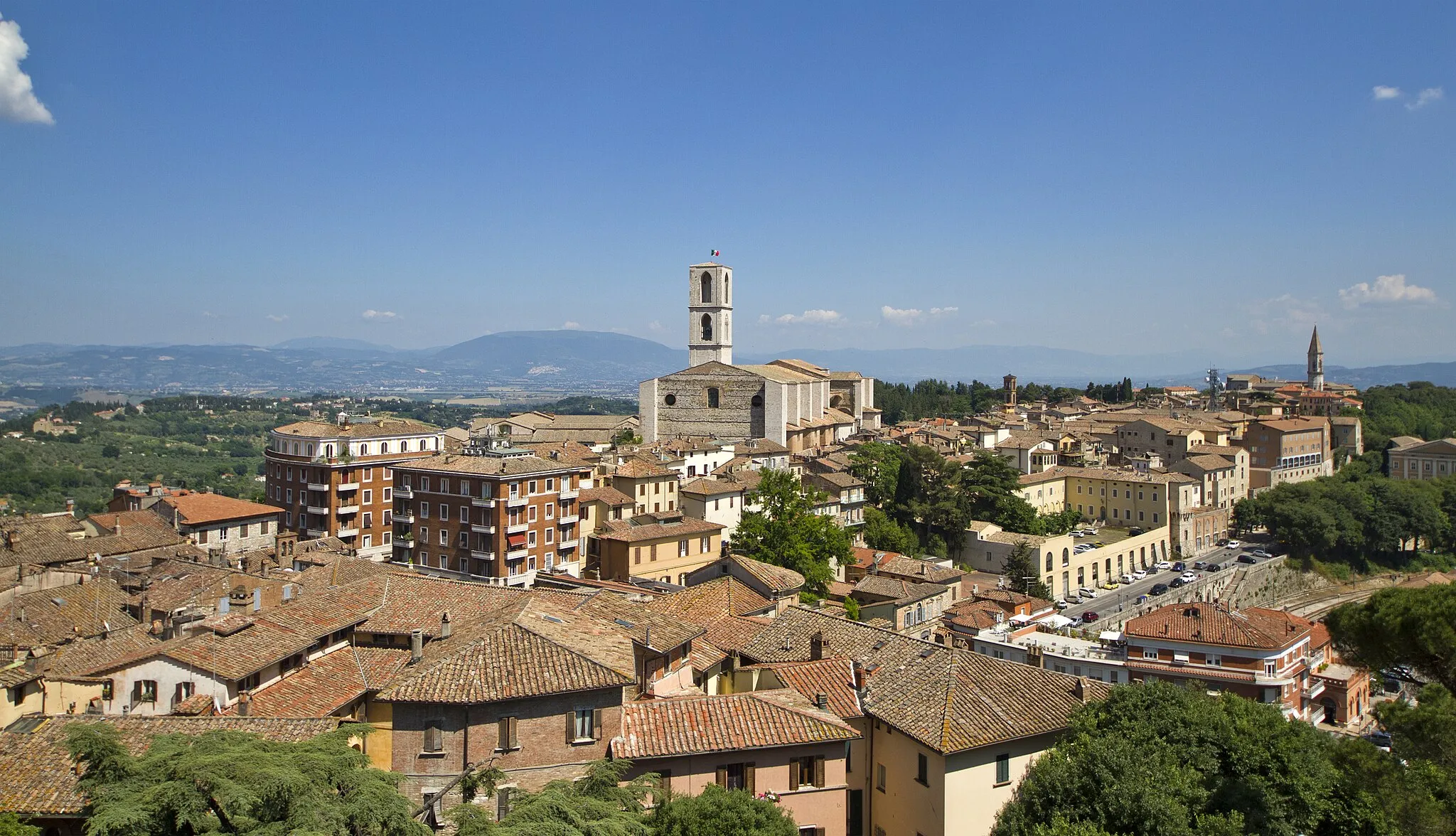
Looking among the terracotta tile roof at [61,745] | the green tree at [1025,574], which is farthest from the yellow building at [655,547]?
the terracotta tile roof at [61,745]

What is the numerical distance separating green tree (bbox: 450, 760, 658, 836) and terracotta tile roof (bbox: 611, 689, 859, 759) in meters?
0.96

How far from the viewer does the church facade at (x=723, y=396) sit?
2576 inches

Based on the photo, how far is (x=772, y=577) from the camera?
2402 centimetres

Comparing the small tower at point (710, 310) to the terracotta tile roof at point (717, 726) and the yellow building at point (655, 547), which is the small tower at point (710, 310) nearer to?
the yellow building at point (655, 547)

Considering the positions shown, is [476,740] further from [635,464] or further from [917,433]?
[917,433]

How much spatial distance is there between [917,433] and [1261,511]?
22.9m

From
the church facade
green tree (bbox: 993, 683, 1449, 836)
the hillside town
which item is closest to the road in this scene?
the hillside town

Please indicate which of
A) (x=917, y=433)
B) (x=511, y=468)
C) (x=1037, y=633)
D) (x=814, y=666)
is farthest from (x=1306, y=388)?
(x=814, y=666)

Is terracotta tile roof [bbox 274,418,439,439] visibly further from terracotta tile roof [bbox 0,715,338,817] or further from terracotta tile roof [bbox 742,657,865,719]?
terracotta tile roof [bbox 0,715,338,817]

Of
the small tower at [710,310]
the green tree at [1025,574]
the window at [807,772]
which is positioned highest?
the small tower at [710,310]

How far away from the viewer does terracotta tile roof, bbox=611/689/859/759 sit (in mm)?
12414

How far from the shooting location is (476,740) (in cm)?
1177

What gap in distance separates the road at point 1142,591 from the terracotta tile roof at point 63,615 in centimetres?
3554

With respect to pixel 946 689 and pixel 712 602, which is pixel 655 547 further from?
pixel 946 689
